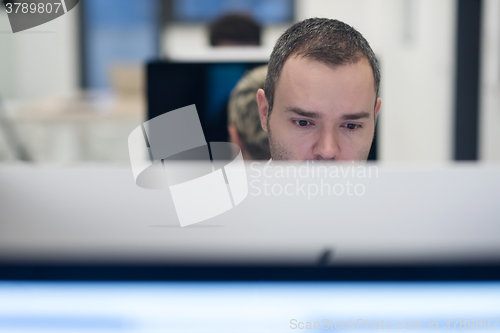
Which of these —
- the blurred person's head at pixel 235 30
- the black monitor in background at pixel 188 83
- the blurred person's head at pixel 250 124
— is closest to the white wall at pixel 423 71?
the blurred person's head at pixel 235 30

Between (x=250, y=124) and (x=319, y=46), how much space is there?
0.22ft

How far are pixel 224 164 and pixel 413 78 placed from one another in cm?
182

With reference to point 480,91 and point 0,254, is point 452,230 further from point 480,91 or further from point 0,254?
point 480,91

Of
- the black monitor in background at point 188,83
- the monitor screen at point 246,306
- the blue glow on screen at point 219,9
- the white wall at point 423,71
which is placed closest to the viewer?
the monitor screen at point 246,306

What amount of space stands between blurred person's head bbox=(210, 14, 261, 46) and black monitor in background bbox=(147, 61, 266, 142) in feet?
0.75

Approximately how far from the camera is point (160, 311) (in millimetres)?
198

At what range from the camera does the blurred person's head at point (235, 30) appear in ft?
2.99

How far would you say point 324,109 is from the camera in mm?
195

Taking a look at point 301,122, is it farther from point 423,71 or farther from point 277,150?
point 423,71

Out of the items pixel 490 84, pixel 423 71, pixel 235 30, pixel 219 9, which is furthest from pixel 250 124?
pixel 219 9

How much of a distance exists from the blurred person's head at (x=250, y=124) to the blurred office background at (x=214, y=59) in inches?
1.4

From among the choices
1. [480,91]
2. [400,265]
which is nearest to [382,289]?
[400,265]

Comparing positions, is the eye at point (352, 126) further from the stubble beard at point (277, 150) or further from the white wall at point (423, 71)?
the white wall at point (423, 71)

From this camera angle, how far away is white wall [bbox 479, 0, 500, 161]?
1616 millimetres
